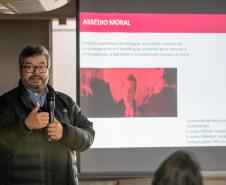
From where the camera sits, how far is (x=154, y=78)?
154 inches

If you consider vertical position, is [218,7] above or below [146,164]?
above

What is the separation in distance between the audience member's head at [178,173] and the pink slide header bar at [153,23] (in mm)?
2591

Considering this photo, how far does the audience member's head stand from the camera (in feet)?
4.31

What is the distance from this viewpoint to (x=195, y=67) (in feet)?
12.9

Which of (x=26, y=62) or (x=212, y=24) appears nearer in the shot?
(x=26, y=62)

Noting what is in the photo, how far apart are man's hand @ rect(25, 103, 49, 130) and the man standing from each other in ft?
0.18

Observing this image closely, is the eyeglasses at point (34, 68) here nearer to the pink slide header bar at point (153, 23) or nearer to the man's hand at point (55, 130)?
the man's hand at point (55, 130)

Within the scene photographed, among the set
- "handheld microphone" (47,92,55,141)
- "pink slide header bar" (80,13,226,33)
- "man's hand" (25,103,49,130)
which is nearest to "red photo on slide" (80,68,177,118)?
"pink slide header bar" (80,13,226,33)

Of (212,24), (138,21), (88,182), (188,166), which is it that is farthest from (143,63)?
(188,166)

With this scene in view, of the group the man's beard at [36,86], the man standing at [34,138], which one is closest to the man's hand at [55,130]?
the man standing at [34,138]

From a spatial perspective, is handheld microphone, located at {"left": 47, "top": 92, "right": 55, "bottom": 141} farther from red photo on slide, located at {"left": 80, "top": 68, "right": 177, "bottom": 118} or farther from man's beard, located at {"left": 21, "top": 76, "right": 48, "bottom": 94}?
red photo on slide, located at {"left": 80, "top": 68, "right": 177, "bottom": 118}

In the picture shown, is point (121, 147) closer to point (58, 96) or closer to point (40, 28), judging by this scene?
point (58, 96)

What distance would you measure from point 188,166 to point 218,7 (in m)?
2.85

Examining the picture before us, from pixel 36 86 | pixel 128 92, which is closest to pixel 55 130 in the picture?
pixel 36 86
